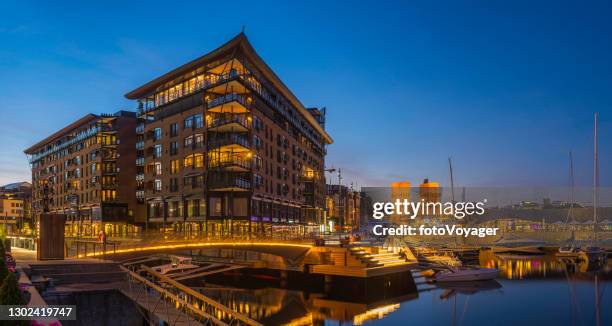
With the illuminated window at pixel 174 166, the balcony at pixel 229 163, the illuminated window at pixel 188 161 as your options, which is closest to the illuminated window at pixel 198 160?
the illuminated window at pixel 188 161

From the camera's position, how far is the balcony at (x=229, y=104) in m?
76.0

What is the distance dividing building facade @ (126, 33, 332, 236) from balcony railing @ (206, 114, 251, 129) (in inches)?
6.2

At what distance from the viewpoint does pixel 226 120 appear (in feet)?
254

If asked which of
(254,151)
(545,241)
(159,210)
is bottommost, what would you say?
(545,241)

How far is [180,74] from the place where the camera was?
3381 inches

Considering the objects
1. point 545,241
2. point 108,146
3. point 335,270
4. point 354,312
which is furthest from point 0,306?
point 545,241

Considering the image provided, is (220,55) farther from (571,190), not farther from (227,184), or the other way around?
(571,190)

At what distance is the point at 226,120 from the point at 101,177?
5298 centimetres

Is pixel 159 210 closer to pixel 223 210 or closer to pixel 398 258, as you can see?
pixel 223 210

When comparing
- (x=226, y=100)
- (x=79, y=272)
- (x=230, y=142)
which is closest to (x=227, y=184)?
(x=230, y=142)

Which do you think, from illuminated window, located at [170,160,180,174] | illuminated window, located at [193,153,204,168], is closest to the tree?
illuminated window, located at [193,153,204,168]

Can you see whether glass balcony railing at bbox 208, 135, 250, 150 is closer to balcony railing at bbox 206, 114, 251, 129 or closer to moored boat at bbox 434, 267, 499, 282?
balcony railing at bbox 206, 114, 251, 129

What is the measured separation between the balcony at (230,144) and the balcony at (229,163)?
141 centimetres

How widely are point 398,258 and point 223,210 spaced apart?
31.9 metres
